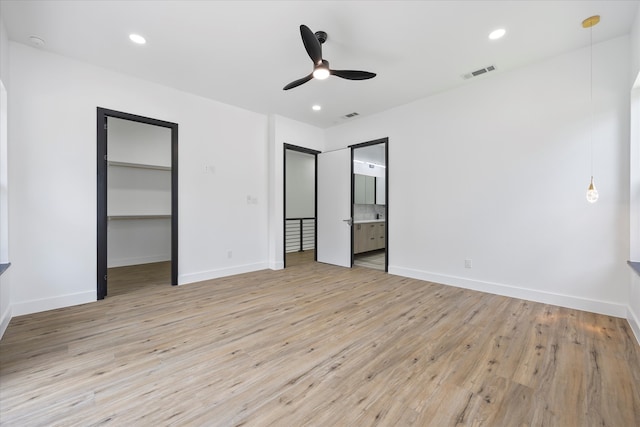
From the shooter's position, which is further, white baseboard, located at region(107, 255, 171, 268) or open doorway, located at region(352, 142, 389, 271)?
open doorway, located at region(352, 142, 389, 271)

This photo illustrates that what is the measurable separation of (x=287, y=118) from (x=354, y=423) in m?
4.90

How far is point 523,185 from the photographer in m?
3.35

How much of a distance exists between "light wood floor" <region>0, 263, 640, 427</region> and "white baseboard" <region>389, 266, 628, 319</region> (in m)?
0.12

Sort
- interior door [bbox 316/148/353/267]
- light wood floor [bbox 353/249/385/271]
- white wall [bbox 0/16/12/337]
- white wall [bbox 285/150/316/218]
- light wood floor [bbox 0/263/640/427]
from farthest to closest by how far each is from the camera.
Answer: white wall [bbox 285/150/316/218], light wood floor [bbox 353/249/385/271], interior door [bbox 316/148/353/267], white wall [bbox 0/16/12/337], light wood floor [bbox 0/263/640/427]

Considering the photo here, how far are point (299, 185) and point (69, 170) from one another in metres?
5.32

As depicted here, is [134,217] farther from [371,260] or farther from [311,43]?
[371,260]

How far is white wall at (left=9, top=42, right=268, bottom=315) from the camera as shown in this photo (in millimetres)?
2898

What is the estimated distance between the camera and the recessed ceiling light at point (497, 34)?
8.68ft

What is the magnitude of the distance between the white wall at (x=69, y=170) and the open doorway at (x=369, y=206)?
10.1ft

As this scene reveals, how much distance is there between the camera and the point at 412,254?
4.40 m

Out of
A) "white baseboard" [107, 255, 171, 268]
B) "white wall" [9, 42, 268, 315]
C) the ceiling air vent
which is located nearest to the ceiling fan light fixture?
the ceiling air vent

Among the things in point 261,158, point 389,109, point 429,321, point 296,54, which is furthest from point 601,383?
point 261,158

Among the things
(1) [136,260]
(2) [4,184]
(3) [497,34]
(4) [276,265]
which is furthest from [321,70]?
(1) [136,260]

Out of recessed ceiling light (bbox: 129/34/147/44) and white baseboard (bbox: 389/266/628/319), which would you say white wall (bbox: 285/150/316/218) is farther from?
recessed ceiling light (bbox: 129/34/147/44)
